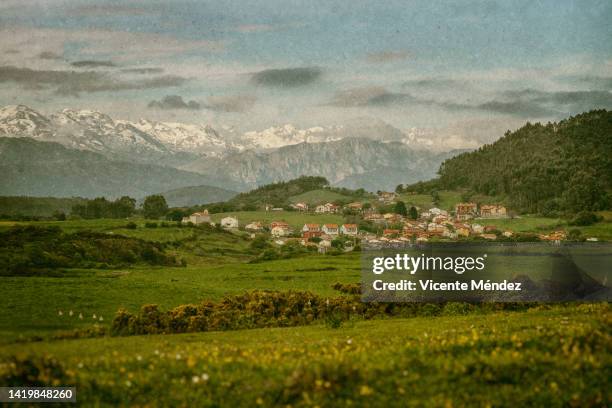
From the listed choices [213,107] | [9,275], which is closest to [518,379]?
[9,275]

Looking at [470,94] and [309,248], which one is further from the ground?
[470,94]

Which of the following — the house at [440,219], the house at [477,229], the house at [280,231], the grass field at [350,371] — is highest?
the house at [440,219]

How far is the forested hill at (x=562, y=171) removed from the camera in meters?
150

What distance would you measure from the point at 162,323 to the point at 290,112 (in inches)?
6182

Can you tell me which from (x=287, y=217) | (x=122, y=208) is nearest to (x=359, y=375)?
(x=122, y=208)

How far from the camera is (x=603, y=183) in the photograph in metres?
159

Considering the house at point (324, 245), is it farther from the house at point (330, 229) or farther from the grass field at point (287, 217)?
the grass field at point (287, 217)

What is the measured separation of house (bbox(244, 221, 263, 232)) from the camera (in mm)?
150738

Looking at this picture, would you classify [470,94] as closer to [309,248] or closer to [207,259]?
[309,248]

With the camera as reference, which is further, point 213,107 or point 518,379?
point 213,107

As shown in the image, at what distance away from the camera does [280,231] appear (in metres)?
146

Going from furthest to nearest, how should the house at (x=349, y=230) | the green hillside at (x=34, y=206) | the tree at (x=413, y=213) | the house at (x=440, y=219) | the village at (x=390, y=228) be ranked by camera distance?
the tree at (x=413, y=213) → the house at (x=440, y=219) → the house at (x=349, y=230) → the green hillside at (x=34, y=206) → the village at (x=390, y=228)

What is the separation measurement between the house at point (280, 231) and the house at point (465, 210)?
4612 cm

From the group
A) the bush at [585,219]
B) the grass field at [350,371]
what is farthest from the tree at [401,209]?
the grass field at [350,371]
